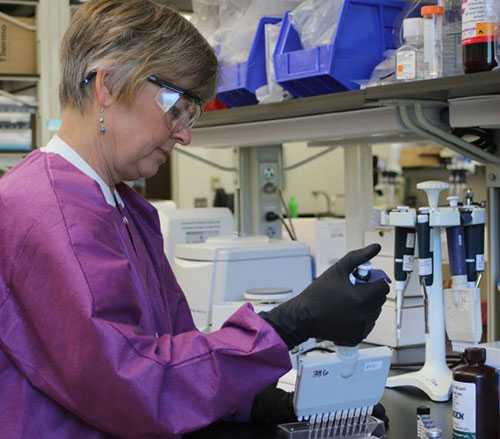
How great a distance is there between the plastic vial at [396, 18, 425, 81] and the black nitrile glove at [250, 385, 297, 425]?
24.5 inches

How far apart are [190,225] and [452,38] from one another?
45.4 inches

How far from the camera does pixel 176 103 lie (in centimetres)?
117

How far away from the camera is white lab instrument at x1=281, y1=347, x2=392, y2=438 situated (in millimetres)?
1163

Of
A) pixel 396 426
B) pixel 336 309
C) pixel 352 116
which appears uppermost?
pixel 352 116

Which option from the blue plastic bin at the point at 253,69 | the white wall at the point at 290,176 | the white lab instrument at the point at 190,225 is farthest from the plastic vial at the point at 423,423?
the white wall at the point at 290,176

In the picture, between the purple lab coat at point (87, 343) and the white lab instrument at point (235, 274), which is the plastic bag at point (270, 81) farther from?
the purple lab coat at point (87, 343)

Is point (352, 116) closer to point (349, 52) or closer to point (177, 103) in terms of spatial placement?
point (349, 52)

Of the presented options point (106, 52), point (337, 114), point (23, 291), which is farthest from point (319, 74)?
point (23, 291)

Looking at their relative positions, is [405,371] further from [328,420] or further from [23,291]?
[23,291]

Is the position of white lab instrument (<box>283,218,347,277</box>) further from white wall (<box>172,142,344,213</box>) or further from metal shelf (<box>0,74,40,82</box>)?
white wall (<box>172,142,344,213</box>)

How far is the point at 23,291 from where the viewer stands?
102cm

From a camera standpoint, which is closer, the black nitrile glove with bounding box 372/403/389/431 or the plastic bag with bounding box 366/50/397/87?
the black nitrile glove with bounding box 372/403/389/431

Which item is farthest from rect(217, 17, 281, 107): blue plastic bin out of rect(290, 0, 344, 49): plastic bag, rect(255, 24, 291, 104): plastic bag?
rect(290, 0, 344, 49): plastic bag

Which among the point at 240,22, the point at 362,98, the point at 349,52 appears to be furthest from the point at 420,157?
the point at 362,98
